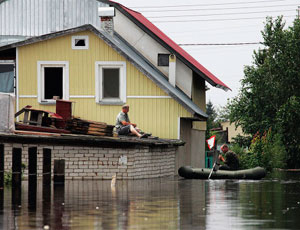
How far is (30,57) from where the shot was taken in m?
34.2

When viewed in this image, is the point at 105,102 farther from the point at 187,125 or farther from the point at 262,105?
the point at 262,105

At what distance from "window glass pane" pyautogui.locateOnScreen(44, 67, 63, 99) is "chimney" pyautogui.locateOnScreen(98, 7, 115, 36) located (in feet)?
15.4

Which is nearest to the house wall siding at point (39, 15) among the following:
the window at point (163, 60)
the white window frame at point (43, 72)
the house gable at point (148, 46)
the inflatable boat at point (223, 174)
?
the house gable at point (148, 46)

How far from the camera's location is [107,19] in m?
38.5

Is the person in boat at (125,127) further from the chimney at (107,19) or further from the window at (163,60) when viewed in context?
the chimney at (107,19)

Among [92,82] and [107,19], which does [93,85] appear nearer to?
[92,82]

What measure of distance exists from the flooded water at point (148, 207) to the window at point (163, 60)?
42.0 ft

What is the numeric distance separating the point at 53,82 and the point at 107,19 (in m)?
5.48

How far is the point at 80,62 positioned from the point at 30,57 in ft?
6.68

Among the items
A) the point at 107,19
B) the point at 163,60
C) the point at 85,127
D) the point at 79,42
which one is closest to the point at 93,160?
the point at 85,127

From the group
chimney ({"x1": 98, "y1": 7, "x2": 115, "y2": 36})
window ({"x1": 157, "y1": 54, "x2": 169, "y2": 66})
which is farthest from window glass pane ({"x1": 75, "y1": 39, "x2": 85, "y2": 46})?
window ({"x1": 157, "y1": 54, "x2": 169, "y2": 66})

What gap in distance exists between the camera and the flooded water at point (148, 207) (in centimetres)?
1420

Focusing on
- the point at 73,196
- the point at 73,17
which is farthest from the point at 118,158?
the point at 73,17

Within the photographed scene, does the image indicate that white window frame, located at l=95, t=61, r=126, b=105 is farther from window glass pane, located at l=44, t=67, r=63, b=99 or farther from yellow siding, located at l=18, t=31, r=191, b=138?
window glass pane, located at l=44, t=67, r=63, b=99
